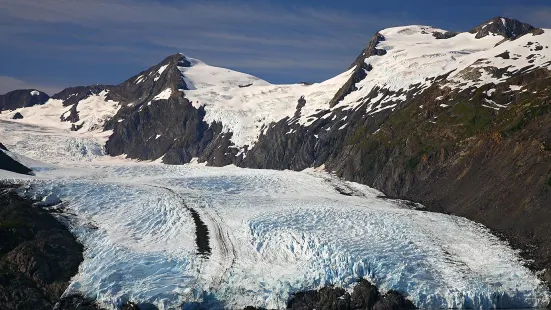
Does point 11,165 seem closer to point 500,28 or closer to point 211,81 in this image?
point 500,28

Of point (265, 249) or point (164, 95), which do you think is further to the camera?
point (164, 95)

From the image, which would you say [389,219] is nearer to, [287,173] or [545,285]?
[545,285]

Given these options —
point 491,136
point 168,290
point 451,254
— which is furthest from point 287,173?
point 168,290

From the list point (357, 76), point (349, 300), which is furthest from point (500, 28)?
point (349, 300)

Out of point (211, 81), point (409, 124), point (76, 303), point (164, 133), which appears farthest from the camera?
point (211, 81)

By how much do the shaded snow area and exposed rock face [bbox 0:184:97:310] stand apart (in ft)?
4.25

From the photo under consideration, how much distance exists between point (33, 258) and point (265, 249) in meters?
17.0

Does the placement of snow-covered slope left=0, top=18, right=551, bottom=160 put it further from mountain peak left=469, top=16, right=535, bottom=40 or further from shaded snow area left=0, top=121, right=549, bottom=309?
shaded snow area left=0, top=121, right=549, bottom=309

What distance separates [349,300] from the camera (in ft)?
158

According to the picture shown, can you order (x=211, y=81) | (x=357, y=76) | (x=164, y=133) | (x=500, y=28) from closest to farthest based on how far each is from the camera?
1. (x=357, y=76)
2. (x=500, y=28)
3. (x=164, y=133)
4. (x=211, y=81)

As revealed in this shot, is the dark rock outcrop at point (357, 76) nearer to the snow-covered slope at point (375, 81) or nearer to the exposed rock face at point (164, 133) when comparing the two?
the snow-covered slope at point (375, 81)

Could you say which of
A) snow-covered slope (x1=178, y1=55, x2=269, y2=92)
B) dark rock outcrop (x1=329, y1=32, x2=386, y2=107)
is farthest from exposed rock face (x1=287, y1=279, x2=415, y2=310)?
snow-covered slope (x1=178, y1=55, x2=269, y2=92)

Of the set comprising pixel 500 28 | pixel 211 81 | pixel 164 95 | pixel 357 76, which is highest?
pixel 500 28

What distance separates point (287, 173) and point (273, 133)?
4501cm
